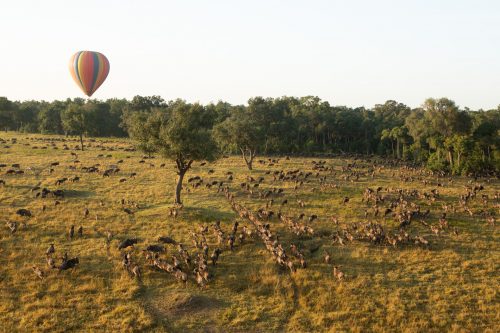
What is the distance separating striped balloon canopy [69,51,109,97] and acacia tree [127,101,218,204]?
27.2 meters

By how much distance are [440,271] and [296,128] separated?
81340 millimetres

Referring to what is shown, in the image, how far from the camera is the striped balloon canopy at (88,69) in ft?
195

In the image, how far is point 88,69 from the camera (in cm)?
5944

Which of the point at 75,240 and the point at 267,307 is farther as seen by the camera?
the point at 75,240

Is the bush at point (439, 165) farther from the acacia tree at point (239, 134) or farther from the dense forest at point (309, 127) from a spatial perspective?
the acacia tree at point (239, 134)

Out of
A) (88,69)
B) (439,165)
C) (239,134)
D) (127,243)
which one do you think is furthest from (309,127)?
(127,243)

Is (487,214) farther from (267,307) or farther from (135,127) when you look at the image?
(135,127)

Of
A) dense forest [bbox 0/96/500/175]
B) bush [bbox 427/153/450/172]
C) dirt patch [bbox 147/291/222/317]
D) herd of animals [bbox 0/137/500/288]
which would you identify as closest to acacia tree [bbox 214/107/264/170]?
dense forest [bbox 0/96/500/175]

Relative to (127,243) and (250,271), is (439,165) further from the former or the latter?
(127,243)

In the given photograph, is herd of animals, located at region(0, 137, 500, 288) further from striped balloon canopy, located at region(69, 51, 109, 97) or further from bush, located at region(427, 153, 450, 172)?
striped balloon canopy, located at region(69, 51, 109, 97)

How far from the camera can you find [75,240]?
1099 inches

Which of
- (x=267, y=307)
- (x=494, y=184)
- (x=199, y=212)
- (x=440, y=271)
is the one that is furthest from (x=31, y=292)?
(x=494, y=184)

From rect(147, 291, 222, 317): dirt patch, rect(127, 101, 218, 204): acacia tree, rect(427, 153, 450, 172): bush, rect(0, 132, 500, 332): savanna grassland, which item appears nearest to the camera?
rect(0, 132, 500, 332): savanna grassland

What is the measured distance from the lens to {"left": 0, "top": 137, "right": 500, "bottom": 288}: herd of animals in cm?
2386
